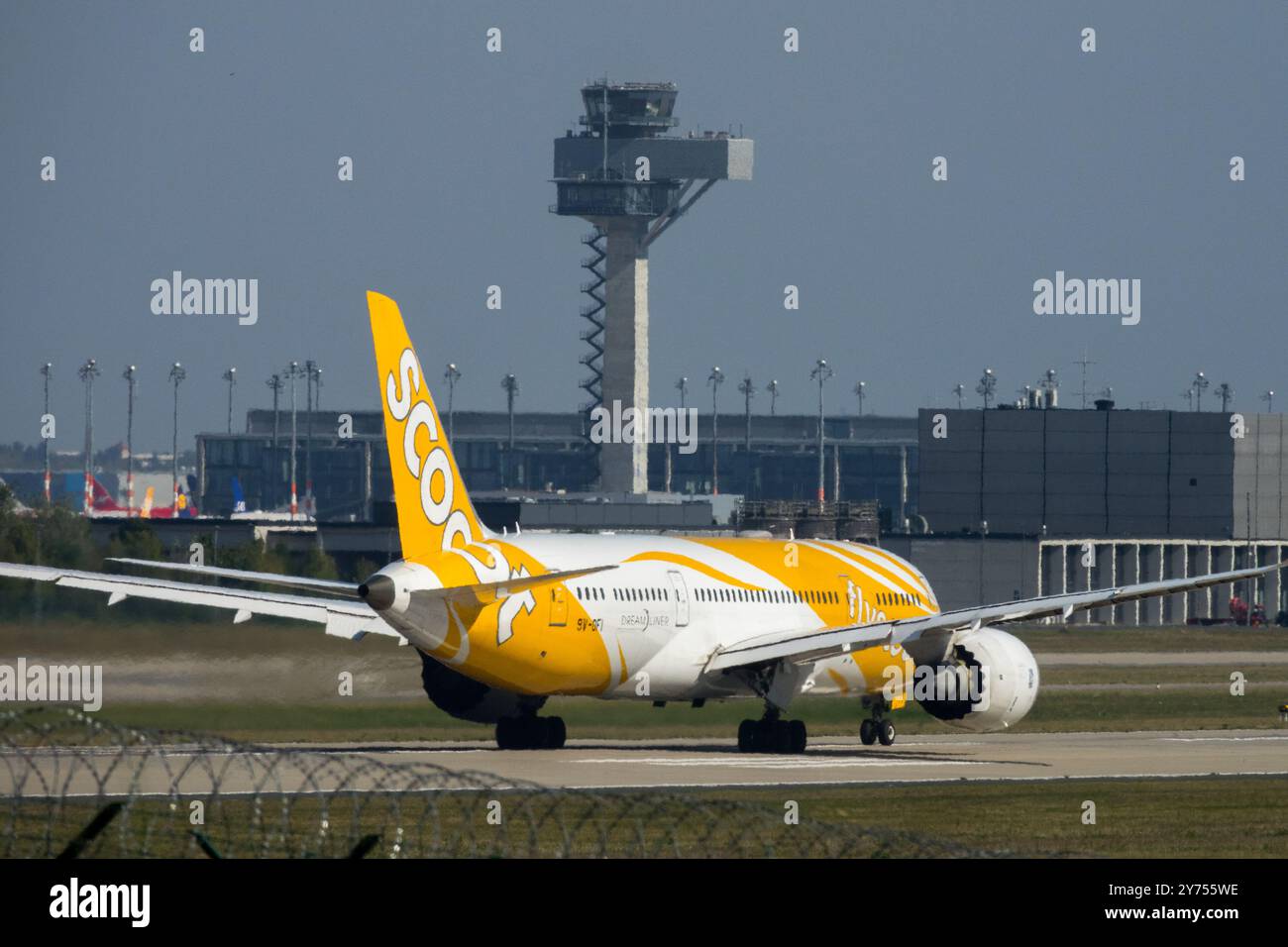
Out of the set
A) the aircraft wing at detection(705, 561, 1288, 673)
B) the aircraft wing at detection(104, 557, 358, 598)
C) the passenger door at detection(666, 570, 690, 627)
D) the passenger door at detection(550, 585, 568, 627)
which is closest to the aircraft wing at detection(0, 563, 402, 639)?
the aircraft wing at detection(104, 557, 358, 598)

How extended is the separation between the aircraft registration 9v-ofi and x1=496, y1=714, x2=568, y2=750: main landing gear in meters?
0.04

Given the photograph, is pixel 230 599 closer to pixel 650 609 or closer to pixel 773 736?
pixel 650 609

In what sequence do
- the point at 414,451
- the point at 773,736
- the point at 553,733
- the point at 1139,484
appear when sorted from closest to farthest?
the point at 414,451, the point at 553,733, the point at 773,736, the point at 1139,484

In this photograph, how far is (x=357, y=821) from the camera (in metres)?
27.1

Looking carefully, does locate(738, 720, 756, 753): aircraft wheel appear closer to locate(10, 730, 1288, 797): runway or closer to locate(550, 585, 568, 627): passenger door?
locate(10, 730, 1288, 797): runway

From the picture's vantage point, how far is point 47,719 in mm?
40375

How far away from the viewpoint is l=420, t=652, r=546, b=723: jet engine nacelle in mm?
41969

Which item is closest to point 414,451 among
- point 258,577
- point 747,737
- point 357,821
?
point 258,577

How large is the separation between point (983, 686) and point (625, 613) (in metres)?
8.13

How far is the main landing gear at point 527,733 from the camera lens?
4334 cm

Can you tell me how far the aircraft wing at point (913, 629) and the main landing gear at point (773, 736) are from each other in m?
1.24

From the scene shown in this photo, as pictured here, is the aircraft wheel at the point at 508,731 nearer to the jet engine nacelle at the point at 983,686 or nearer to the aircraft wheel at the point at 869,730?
the aircraft wheel at the point at 869,730
